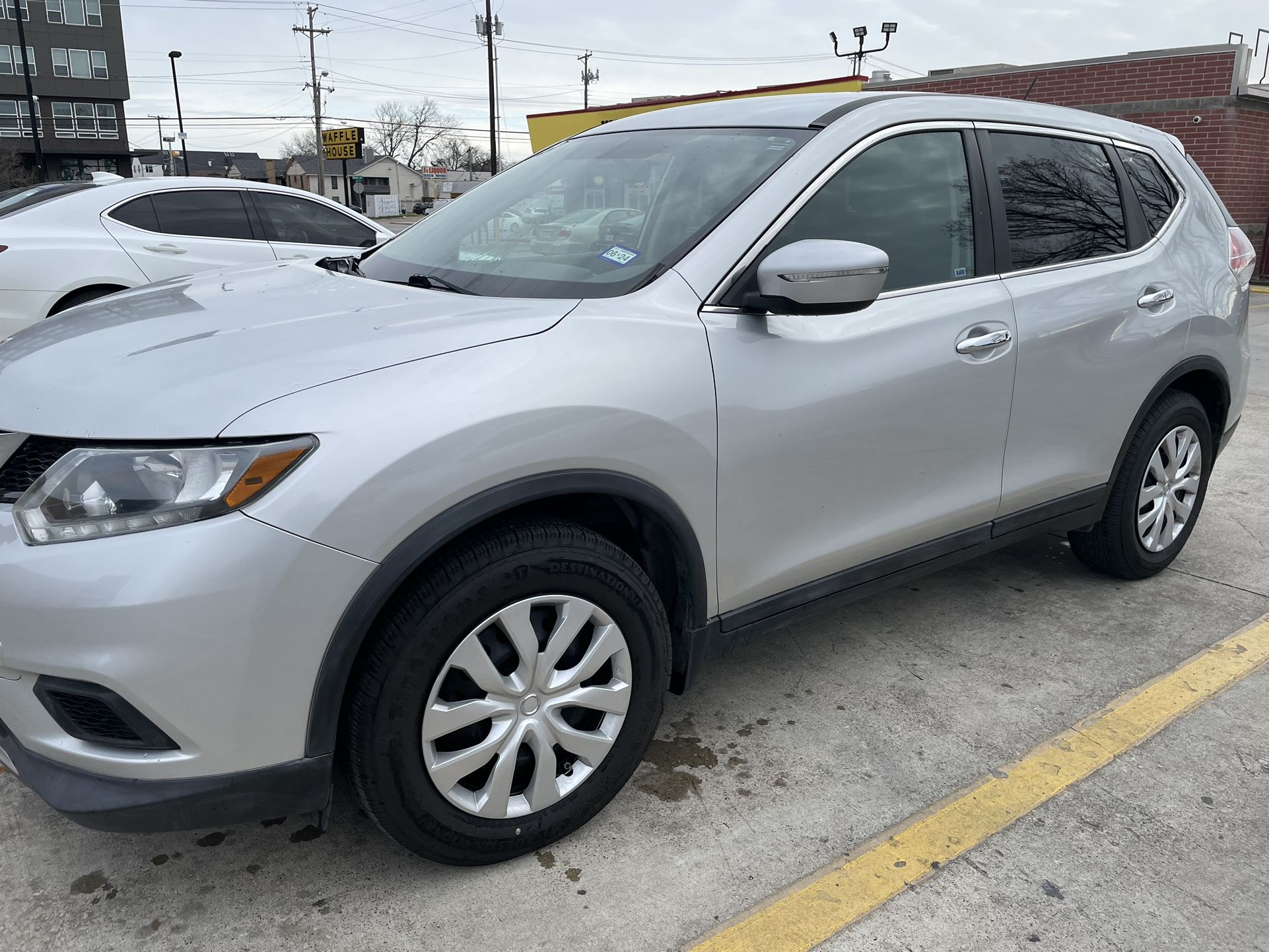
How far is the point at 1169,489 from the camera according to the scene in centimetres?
379

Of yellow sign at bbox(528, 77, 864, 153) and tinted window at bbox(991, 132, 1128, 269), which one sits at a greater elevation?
yellow sign at bbox(528, 77, 864, 153)

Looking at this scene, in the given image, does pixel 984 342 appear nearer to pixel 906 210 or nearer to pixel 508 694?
pixel 906 210

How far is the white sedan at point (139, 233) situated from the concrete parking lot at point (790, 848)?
404 cm

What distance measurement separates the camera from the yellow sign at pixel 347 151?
111 feet

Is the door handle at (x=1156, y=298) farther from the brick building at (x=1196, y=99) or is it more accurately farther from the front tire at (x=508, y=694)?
the brick building at (x=1196, y=99)

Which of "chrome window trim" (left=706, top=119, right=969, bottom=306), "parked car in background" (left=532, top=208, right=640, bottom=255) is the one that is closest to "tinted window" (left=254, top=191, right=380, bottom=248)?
"parked car in background" (left=532, top=208, right=640, bottom=255)

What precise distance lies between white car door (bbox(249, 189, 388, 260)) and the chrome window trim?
193 inches

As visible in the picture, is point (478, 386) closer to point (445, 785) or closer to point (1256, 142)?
point (445, 785)

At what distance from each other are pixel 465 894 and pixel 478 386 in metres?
1.10

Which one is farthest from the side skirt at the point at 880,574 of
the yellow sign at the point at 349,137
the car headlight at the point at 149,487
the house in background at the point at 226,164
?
the house in background at the point at 226,164

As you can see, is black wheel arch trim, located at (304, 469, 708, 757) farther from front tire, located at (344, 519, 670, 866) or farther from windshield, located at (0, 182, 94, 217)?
windshield, located at (0, 182, 94, 217)

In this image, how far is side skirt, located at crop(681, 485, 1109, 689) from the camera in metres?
2.47

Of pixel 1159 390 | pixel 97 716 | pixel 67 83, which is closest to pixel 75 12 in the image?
pixel 67 83

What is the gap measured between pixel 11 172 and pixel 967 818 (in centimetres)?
4916
